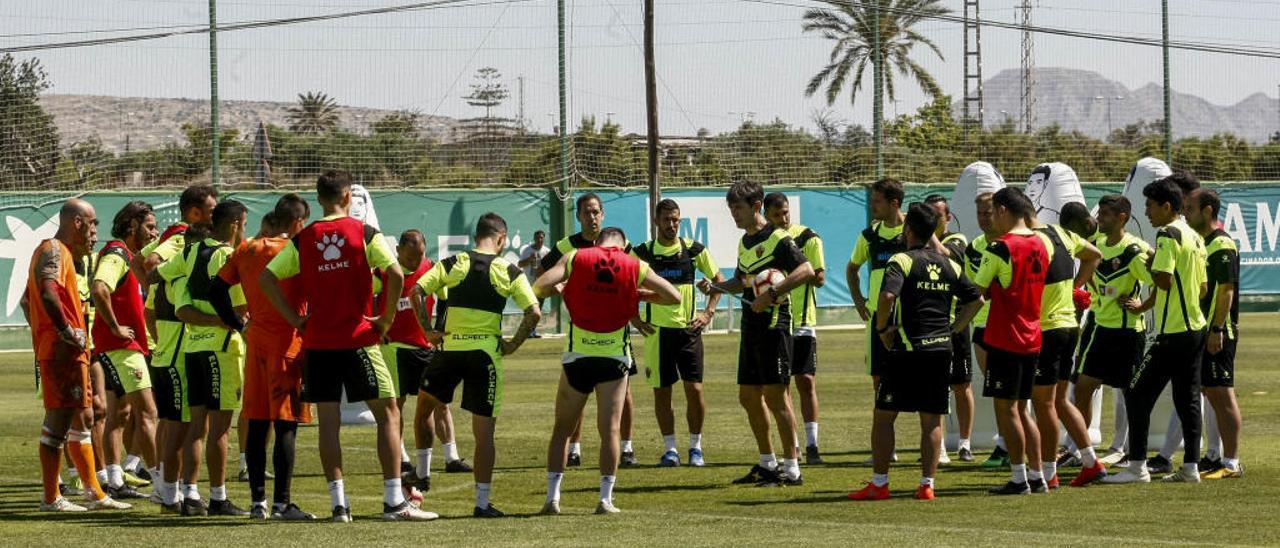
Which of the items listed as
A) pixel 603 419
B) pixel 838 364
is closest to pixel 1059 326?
pixel 603 419

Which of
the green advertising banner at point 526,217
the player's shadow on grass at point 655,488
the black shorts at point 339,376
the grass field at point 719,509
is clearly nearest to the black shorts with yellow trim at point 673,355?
the grass field at point 719,509

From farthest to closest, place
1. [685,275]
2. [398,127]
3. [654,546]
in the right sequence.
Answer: [398,127] → [685,275] → [654,546]

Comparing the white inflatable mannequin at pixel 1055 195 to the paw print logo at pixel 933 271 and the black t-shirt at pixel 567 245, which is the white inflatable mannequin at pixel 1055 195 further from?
the black t-shirt at pixel 567 245

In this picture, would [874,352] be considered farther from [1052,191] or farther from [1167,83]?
[1167,83]

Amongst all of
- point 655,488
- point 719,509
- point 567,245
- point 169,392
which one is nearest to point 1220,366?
point 719,509

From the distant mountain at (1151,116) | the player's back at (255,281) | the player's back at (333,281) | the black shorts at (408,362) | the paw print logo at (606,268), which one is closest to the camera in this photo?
the player's back at (333,281)

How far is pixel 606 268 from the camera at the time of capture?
10961 millimetres

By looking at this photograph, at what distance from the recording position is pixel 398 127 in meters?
37.6

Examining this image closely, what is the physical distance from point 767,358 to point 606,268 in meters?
2.07

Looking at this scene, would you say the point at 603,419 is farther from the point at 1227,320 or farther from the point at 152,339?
the point at 1227,320

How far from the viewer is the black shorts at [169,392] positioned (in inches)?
444

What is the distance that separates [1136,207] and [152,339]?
26.8ft

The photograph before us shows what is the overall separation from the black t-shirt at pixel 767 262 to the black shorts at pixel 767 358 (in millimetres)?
58

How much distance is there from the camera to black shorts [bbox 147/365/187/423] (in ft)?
37.0
